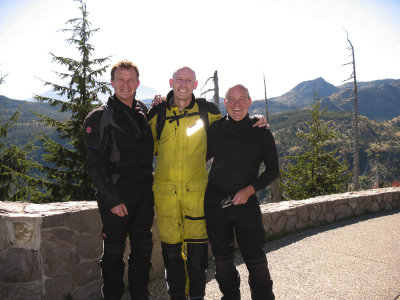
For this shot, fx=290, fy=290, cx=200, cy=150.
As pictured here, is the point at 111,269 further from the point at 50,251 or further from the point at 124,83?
the point at 124,83

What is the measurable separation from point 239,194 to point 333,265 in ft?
7.28

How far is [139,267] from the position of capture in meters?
2.56

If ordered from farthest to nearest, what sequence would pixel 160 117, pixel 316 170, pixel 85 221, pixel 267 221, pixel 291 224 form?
pixel 316 170
pixel 291 224
pixel 267 221
pixel 85 221
pixel 160 117

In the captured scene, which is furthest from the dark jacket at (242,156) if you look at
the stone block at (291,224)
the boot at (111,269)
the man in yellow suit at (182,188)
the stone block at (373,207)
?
the stone block at (373,207)

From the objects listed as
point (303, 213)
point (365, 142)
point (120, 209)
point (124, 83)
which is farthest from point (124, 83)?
point (365, 142)

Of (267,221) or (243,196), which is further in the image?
(267,221)

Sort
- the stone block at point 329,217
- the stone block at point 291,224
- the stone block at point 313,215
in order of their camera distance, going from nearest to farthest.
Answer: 1. the stone block at point 291,224
2. the stone block at point 313,215
3. the stone block at point 329,217

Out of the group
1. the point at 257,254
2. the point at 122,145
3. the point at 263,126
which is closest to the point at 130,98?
the point at 122,145

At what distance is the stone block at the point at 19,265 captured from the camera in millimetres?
2467

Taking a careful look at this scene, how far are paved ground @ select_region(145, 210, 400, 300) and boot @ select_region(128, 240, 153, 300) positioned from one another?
54 cm

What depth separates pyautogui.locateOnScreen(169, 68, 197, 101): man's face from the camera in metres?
2.64

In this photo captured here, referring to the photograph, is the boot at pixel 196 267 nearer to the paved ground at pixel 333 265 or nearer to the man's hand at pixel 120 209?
the paved ground at pixel 333 265

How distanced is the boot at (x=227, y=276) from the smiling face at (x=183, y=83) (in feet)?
4.80

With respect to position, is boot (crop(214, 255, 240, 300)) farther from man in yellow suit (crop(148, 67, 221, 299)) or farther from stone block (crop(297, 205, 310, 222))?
stone block (crop(297, 205, 310, 222))
